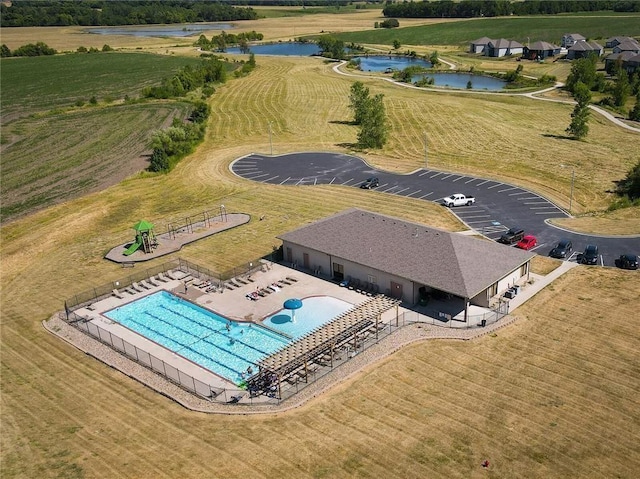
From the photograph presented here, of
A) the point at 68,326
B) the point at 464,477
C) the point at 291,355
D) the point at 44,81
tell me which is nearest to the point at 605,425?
the point at 464,477

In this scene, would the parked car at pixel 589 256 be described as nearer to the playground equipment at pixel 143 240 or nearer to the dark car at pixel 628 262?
the dark car at pixel 628 262

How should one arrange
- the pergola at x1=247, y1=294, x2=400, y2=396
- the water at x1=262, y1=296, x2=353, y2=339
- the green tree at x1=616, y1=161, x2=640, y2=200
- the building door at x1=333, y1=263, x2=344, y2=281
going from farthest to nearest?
the green tree at x1=616, y1=161, x2=640, y2=200, the building door at x1=333, y1=263, x2=344, y2=281, the water at x1=262, y1=296, x2=353, y2=339, the pergola at x1=247, y1=294, x2=400, y2=396

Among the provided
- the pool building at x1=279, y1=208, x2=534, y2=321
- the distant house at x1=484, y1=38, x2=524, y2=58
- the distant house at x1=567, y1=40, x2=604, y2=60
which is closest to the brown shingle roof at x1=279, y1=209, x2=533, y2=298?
the pool building at x1=279, y1=208, x2=534, y2=321

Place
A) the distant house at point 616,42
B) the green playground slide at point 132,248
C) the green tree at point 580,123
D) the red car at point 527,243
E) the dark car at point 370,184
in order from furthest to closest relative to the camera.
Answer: the distant house at point 616,42
the green tree at point 580,123
the dark car at point 370,184
the green playground slide at point 132,248
the red car at point 527,243

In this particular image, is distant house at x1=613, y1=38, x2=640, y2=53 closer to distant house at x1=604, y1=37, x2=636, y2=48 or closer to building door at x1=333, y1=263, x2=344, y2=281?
distant house at x1=604, y1=37, x2=636, y2=48

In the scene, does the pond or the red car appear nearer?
the red car

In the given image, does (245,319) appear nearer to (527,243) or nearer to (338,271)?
(338,271)

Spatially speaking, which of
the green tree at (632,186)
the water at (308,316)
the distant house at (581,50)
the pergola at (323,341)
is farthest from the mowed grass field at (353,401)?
the distant house at (581,50)

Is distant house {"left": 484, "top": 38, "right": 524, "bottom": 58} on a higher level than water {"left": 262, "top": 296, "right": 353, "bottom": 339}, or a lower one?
higher
